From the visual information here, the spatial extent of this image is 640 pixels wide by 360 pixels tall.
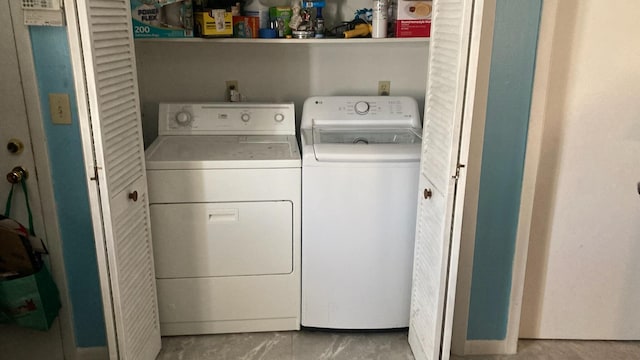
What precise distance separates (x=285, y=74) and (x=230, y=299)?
1.15 m

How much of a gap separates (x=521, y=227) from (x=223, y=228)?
1238mm

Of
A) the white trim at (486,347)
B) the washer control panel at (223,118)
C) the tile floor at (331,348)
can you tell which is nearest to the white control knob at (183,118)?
the washer control panel at (223,118)

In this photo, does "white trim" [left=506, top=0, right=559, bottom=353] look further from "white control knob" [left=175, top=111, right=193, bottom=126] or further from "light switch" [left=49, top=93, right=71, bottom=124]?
"light switch" [left=49, top=93, right=71, bottom=124]

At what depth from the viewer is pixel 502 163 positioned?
210 cm

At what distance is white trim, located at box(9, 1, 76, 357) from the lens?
1868mm

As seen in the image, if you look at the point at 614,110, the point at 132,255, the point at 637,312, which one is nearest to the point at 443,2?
the point at 614,110

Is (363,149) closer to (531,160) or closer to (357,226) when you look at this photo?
(357,226)

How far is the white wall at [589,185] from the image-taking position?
208 centimetres

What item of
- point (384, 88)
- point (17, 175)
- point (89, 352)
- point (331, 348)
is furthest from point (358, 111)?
point (89, 352)

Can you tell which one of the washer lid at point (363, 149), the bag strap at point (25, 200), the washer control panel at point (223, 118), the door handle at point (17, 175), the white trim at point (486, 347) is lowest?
the white trim at point (486, 347)

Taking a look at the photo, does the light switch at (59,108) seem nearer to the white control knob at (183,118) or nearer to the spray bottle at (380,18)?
the white control knob at (183,118)

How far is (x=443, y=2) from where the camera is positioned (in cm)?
181

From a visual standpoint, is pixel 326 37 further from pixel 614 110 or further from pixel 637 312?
pixel 637 312

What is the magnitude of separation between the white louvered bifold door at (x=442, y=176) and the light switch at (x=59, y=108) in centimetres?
133
